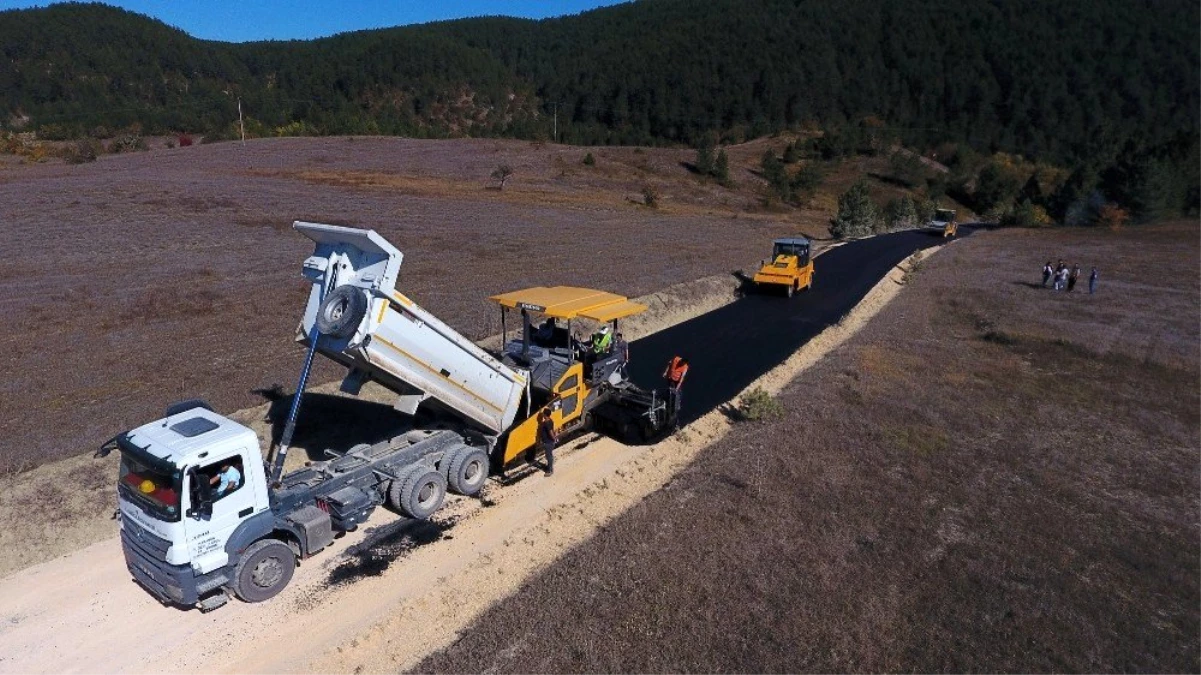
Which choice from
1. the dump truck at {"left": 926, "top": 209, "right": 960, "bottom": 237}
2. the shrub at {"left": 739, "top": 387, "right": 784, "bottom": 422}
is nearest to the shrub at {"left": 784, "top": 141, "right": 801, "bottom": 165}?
the dump truck at {"left": 926, "top": 209, "right": 960, "bottom": 237}

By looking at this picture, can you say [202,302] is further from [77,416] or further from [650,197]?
[650,197]

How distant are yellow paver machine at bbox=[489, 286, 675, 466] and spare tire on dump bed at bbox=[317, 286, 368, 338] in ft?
11.3

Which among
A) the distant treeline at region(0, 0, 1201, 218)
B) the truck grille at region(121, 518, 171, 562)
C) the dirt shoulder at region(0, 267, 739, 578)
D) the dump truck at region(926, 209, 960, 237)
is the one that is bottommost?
the dirt shoulder at region(0, 267, 739, 578)

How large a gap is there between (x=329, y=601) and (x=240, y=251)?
83.4ft

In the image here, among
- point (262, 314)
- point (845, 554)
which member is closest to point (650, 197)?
point (262, 314)

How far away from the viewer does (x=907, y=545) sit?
9.87 metres

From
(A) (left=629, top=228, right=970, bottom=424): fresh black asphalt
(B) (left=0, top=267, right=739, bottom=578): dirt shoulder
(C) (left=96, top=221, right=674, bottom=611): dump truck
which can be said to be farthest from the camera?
(A) (left=629, top=228, right=970, bottom=424): fresh black asphalt

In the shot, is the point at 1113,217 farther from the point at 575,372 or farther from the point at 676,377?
the point at 575,372

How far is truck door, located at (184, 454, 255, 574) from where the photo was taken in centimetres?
798

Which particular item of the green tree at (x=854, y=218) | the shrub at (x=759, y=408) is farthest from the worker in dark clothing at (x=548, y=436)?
the green tree at (x=854, y=218)

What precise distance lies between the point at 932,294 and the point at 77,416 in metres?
28.8

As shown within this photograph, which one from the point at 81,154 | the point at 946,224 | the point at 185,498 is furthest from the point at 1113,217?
the point at 81,154

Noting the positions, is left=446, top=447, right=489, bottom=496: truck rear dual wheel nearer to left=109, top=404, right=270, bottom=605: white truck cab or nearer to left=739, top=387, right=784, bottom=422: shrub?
left=109, top=404, right=270, bottom=605: white truck cab

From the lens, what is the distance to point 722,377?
1748cm
